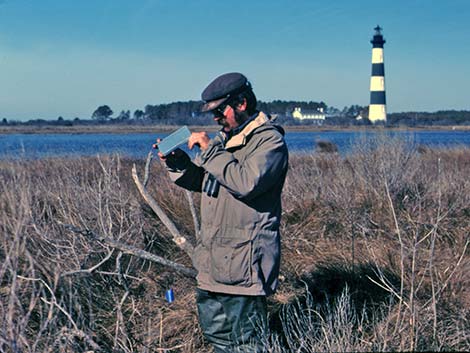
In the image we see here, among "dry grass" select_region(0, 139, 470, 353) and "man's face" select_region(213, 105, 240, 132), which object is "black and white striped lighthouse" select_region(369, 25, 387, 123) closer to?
"dry grass" select_region(0, 139, 470, 353)

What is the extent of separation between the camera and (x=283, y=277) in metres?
5.61

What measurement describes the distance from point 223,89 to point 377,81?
61.9 meters

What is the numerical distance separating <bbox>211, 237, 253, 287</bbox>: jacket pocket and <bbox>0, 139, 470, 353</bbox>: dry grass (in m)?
0.37

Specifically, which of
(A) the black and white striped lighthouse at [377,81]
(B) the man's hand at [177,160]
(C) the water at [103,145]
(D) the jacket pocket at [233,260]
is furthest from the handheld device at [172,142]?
(A) the black and white striped lighthouse at [377,81]

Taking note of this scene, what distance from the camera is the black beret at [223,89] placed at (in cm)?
368

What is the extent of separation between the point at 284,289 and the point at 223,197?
2404mm

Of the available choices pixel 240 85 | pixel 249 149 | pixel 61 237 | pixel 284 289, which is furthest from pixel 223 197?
pixel 61 237

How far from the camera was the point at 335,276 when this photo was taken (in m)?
6.18

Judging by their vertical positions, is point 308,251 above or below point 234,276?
below

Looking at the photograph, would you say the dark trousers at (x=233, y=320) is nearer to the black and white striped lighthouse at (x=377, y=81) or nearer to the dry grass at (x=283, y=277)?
the dry grass at (x=283, y=277)

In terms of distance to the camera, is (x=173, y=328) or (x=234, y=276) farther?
(x=173, y=328)

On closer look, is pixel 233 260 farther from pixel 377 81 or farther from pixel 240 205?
pixel 377 81

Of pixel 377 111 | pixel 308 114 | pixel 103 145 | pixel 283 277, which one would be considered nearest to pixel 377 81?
pixel 377 111

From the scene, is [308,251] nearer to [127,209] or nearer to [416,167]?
[127,209]
